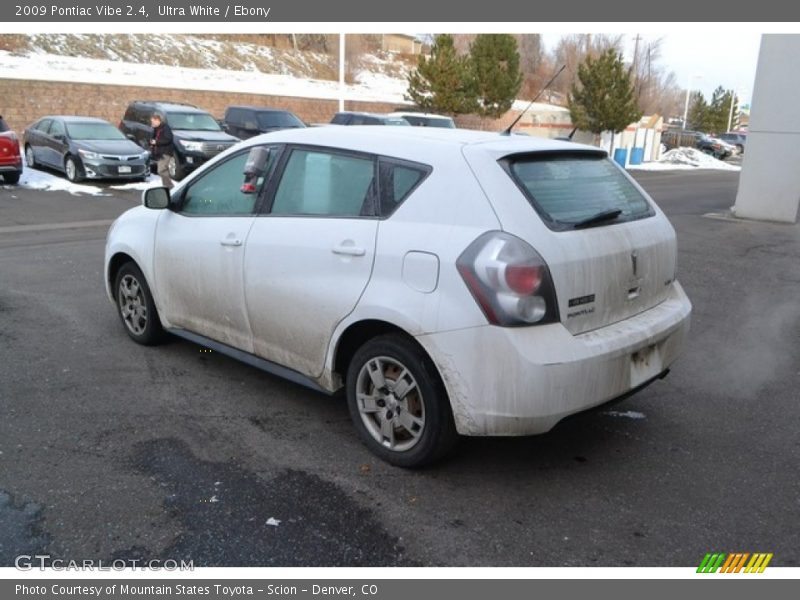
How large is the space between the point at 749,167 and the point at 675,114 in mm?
95940

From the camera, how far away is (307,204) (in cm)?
412

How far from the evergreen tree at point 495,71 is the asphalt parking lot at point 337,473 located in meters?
32.9

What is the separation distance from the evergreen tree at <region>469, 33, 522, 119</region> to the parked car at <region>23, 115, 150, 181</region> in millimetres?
22814

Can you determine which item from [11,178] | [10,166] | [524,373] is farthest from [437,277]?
[11,178]

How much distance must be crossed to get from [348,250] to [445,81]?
33063mm

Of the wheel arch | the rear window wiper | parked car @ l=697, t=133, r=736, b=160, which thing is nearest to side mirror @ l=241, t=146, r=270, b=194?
the wheel arch

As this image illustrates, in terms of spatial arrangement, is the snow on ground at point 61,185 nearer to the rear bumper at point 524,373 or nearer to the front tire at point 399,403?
the front tire at point 399,403

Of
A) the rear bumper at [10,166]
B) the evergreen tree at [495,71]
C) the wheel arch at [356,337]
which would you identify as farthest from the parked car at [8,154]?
the evergreen tree at [495,71]

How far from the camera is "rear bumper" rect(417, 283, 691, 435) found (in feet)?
10.5

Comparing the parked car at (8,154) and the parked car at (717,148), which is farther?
the parked car at (717,148)

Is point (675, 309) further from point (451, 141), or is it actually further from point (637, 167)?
point (637, 167)

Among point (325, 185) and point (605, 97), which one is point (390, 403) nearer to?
point (325, 185)

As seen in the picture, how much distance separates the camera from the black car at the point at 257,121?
20.7m

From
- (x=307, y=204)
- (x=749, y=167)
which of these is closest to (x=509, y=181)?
(x=307, y=204)
